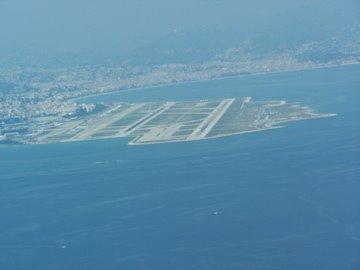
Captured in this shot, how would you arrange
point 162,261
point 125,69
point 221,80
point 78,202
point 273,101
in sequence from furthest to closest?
1. point 125,69
2. point 221,80
3. point 273,101
4. point 78,202
5. point 162,261

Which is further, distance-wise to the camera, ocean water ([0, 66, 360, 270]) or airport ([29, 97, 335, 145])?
airport ([29, 97, 335, 145])

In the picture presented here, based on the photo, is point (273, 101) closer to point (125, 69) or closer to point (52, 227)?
point (52, 227)

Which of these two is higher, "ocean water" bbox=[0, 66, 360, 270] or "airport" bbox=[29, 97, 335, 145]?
"airport" bbox=[29, 97, 335, 145]

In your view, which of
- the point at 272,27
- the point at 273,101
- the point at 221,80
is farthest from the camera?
the point at 272,27

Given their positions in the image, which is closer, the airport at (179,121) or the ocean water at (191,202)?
the ocean water at (191,202)

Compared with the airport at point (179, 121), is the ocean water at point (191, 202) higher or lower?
lower

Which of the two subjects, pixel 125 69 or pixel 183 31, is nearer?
pixel 125 69

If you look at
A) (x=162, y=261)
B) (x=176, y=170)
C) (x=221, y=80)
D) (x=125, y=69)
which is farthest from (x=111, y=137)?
(x=125, y=69)
